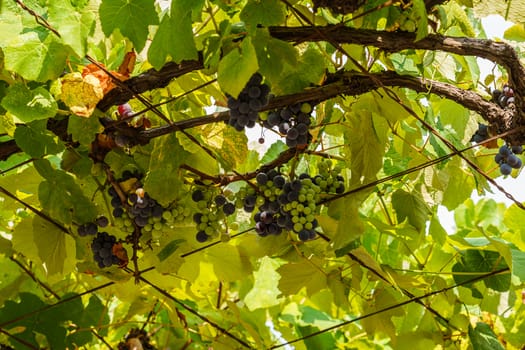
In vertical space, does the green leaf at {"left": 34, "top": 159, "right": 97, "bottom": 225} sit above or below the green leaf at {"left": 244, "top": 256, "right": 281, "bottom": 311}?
above

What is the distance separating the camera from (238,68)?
1069mm

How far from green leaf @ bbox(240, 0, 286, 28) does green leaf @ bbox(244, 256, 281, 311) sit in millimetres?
1294

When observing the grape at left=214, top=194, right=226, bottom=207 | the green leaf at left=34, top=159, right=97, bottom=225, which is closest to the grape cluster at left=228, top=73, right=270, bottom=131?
the grape at left=214, top=194, right=226, bottom=207

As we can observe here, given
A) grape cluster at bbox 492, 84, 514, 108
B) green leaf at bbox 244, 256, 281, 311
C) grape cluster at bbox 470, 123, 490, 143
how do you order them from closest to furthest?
grape cluster at bbox 492, 84, 514, 108
grape cluster at bbox 470, 123, 490, 143
green leaf at bbox 244, 256, 281, 311

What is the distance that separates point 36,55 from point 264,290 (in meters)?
1.32

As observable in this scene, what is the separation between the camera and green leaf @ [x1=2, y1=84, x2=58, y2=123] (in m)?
1.18

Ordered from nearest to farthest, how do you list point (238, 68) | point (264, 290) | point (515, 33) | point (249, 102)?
point (238, 68)
point (249, 102)
point (515, 33)
point (264, 290)

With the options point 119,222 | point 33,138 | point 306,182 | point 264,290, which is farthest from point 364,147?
point 264,290

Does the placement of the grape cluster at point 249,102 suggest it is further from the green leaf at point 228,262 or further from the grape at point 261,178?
the green leaf at point 228,262

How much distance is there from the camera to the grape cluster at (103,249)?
1.45m

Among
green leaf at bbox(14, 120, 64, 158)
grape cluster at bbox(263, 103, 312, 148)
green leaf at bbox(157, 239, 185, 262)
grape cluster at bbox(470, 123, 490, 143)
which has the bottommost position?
green leaf at bbox(157, 239, 185, 262)

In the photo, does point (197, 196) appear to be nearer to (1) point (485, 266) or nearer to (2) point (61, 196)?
(2) point (61, 196)

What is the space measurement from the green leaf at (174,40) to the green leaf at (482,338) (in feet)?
3.30

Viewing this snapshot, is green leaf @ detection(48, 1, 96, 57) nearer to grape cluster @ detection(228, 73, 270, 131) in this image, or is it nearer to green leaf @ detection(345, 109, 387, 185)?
grape cluster @ detection(228, 73, 270, 131)
